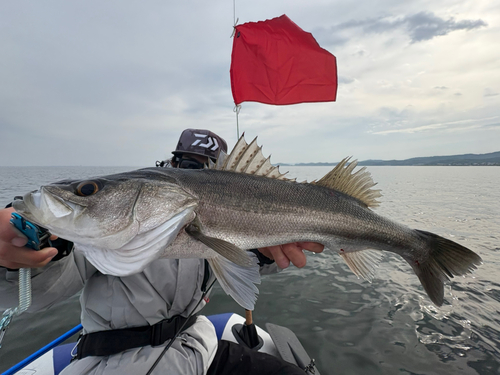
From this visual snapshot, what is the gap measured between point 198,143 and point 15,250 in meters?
2.82

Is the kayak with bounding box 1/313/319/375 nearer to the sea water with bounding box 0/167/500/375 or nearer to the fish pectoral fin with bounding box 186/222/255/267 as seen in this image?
the sea water with bounding box 0/167/500/375

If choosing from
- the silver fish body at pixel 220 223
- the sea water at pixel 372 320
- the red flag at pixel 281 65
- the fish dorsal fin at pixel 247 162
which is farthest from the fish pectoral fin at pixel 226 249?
the red flag at pixel 281 65

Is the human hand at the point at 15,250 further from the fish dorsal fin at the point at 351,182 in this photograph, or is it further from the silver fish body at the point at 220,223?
the fish dorsal fin at the point at 351,182

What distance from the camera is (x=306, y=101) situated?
809cm

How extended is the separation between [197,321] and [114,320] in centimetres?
112

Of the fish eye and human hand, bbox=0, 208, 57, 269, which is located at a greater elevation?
the fish eye

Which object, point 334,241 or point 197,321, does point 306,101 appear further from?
point 197,321

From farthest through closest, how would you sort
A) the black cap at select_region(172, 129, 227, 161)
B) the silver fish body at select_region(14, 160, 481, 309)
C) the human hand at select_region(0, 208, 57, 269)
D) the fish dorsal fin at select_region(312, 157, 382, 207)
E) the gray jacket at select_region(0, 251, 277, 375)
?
the black cap at select_region(172, 129, 227, 161) → the fish dorsal fin at select_region(312, 157, 382, 207) → the gray jacket at select_region(0, 251, 277, 375) → the silver fish body at select_region(14, 160, 481, 309) → the human hand at select_region(0, 208, 57, 269)

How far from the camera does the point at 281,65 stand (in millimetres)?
8188

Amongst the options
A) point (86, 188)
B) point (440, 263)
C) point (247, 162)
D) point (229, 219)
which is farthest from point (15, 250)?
point (440, 263)

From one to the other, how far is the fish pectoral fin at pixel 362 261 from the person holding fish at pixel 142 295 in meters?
0.51

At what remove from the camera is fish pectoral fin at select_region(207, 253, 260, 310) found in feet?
7.44

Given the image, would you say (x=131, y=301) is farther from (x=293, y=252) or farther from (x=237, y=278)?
(x=293, y=252)

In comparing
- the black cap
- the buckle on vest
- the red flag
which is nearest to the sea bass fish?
the buckle on vest
